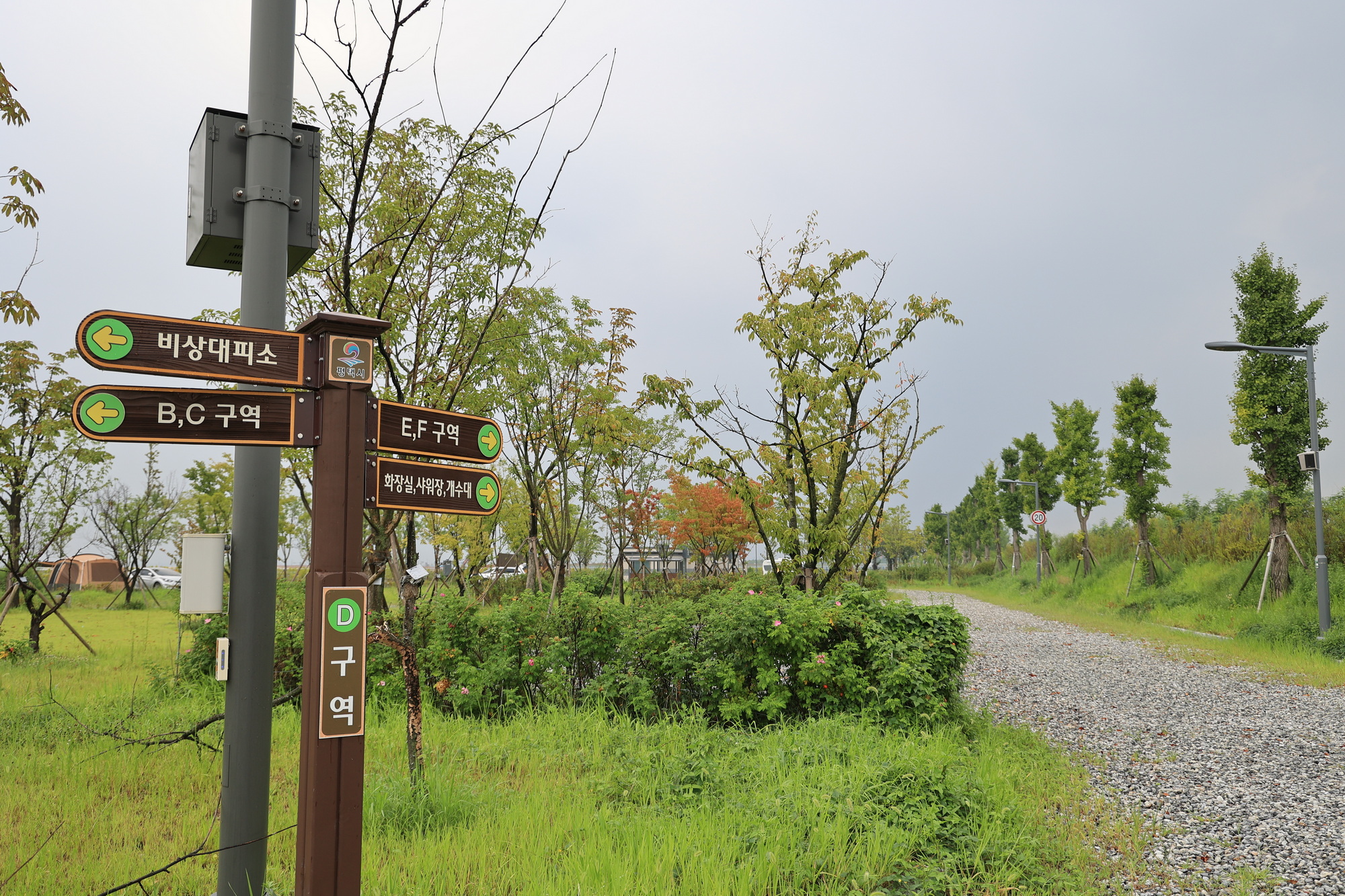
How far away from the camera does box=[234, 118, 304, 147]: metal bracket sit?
2885mm

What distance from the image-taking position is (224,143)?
2887 millimetres

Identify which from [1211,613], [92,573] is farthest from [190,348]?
[92,573]

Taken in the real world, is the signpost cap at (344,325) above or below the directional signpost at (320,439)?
above

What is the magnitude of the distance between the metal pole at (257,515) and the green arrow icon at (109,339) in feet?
1.81

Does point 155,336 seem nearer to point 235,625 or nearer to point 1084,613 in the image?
point 235,625

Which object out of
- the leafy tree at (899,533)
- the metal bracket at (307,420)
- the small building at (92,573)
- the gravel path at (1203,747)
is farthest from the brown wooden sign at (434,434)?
the leafy tree at (899,533)

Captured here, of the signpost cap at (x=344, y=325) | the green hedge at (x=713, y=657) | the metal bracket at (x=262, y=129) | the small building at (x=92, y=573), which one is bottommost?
the small building at (x=92, y=573)

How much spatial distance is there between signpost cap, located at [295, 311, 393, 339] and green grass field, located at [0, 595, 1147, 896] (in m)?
2.20

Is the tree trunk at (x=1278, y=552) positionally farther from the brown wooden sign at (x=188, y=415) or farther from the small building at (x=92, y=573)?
the small building at (x=92, y=573)

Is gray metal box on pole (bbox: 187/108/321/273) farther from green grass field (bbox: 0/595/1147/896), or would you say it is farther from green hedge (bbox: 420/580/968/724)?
green hedge (bbox: 420/580/968/724)

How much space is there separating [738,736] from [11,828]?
4.20m

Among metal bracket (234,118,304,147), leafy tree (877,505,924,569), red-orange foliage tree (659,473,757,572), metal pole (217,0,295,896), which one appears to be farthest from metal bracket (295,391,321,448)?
leafy tree (877,505,924,569)

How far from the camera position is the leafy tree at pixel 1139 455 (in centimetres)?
1973

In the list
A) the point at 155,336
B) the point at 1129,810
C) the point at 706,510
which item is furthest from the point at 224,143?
the point at 706,510
